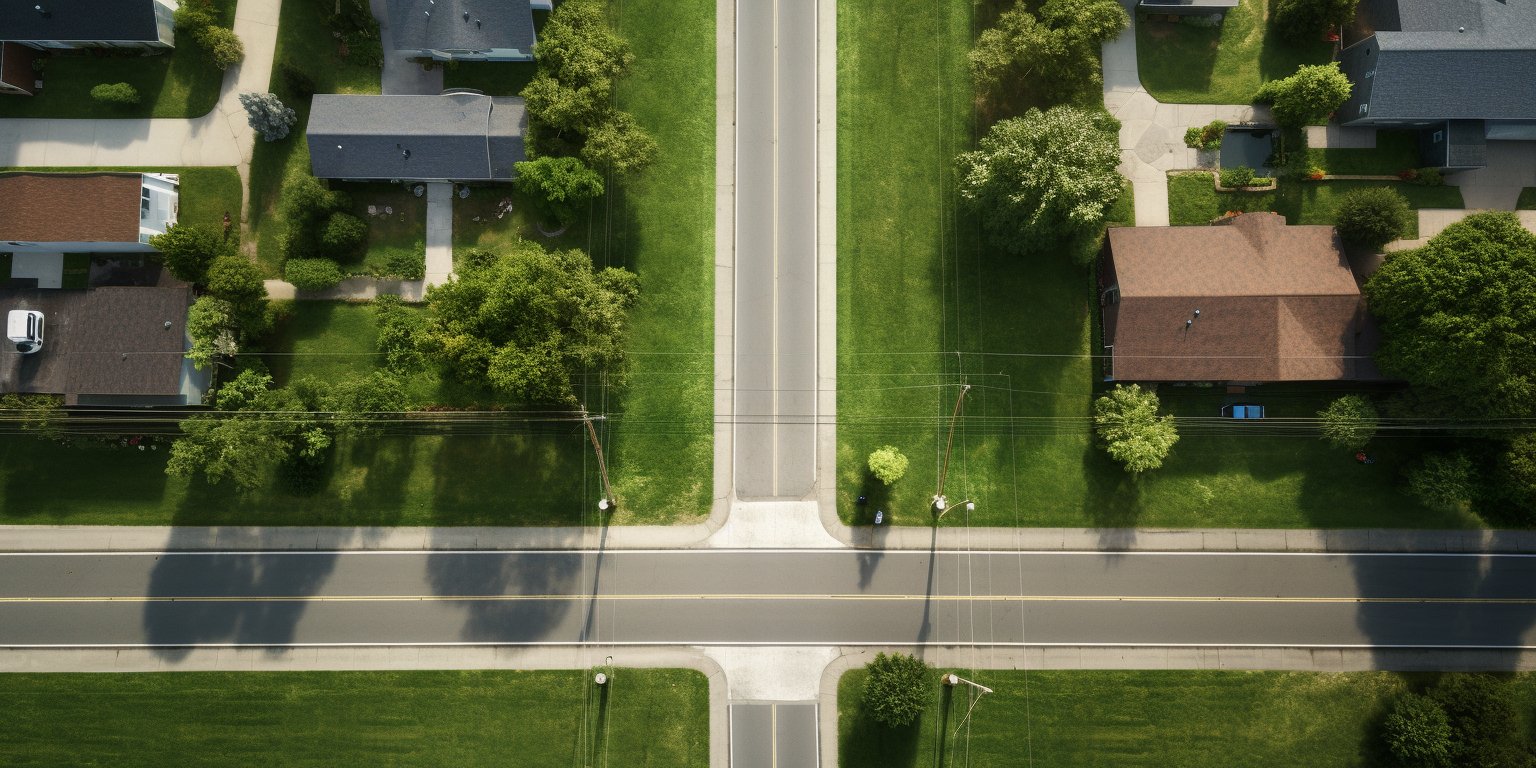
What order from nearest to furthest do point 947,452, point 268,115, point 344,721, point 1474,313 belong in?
point 1474,313 → point 344,721 → point 268,115 → point 947,452

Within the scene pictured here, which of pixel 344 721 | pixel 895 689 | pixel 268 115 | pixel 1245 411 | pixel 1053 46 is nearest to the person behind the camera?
pixel 895 689

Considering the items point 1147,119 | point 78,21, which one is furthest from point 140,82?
point 1147,119

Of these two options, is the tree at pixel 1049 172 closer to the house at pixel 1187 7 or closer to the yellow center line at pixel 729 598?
the house at pixel 1187 7

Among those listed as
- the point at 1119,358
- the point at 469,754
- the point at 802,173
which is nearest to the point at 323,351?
the point at 469,754

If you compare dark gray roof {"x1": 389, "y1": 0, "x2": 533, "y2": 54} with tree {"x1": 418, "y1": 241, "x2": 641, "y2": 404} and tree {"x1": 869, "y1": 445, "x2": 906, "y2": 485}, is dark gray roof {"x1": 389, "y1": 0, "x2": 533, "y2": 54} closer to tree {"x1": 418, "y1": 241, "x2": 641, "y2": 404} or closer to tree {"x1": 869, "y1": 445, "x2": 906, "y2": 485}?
tree {"x1": 418, "y1": 241, "x2": 641, "y2": 404}

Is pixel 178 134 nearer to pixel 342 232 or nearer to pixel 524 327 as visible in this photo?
pixel 342 232
